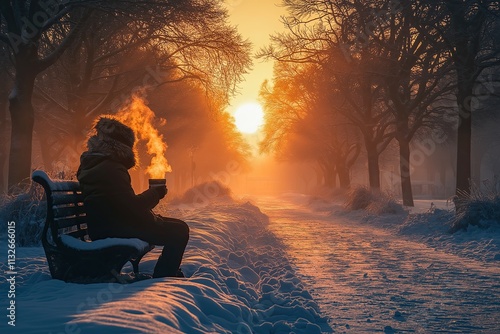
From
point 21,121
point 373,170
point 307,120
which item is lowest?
point 373,170

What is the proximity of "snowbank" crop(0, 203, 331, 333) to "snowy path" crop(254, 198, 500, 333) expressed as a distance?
0.41m

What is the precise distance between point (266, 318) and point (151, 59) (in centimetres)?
1520

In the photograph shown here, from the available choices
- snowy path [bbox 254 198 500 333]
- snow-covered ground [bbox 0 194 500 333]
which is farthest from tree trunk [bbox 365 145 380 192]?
snow-covered ground [bbox 0 194 500 333]

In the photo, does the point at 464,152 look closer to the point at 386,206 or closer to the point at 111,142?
the point at 386,206

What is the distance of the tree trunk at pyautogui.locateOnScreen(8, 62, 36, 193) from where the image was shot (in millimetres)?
12359

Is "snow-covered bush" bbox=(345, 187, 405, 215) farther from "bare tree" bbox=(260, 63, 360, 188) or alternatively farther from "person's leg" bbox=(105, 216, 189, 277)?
"person's leg" bbox=(105, 216, 189, 277)

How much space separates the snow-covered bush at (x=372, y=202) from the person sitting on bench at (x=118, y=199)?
15.3 meters

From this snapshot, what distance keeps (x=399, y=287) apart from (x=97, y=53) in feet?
53.0

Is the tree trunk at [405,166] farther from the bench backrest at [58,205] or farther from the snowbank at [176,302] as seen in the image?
the bench backrest at [58,205]

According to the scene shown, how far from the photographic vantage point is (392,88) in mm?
20766

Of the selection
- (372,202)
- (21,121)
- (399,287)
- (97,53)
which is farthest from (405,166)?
(399,287)

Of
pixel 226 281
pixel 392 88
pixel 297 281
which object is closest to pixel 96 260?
pixel 226 281

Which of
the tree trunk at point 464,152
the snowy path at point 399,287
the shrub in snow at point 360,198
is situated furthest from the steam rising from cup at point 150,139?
the shrub in snow at point 360,198

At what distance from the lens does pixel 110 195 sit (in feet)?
17.0
